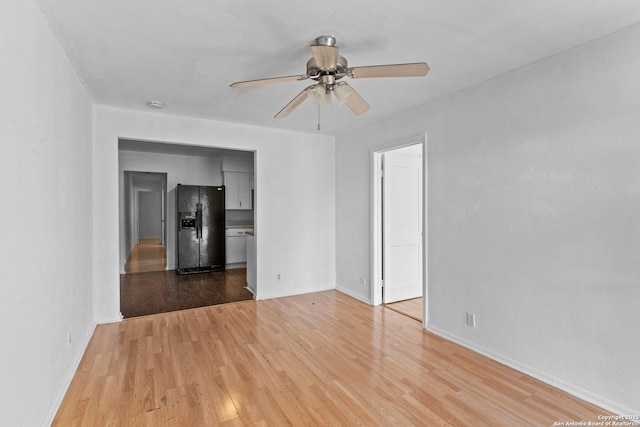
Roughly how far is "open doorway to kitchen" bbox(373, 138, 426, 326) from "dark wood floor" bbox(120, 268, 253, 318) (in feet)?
6.67

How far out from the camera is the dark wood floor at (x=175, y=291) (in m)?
4.27

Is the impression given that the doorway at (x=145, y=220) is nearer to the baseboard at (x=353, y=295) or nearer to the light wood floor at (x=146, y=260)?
the light wood floor at (x=146, y=260)

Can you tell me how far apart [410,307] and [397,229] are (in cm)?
106

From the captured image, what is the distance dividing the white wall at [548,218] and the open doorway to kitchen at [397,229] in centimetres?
94

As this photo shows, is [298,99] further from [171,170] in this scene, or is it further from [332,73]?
[171,170]

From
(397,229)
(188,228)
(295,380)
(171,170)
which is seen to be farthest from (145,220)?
(295,380)

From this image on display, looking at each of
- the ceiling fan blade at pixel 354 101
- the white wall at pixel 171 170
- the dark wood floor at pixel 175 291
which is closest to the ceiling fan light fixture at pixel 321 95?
the ceiling fan blade at pixel 354 101

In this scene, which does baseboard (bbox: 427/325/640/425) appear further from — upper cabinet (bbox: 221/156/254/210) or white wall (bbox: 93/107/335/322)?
upper cabinet (bbox: 221/156/254/210)

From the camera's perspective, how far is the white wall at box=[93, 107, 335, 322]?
3.64 metres

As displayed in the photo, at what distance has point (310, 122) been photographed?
14.0ft

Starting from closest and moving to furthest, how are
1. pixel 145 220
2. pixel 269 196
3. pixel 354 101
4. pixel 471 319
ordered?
pixel 354 101 < pixel 471 319 < pixel 269 196 < pixel 145 220

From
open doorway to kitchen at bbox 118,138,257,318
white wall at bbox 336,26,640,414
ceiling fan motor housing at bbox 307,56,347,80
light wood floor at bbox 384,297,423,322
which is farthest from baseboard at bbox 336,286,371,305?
ceiling fan motor housing at bbox 307,56,347,80

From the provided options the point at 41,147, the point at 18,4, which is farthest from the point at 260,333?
the point at 18,4

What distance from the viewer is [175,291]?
16.5ft
